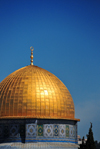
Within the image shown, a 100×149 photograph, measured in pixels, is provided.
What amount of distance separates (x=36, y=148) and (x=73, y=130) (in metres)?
5.65

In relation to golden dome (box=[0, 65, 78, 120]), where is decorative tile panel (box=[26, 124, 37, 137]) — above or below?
below

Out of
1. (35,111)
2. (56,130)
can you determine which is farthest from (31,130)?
(56,130)

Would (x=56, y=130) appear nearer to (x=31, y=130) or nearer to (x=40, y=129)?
(x=40, y=129)

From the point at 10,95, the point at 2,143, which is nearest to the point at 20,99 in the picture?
the point at 10,95

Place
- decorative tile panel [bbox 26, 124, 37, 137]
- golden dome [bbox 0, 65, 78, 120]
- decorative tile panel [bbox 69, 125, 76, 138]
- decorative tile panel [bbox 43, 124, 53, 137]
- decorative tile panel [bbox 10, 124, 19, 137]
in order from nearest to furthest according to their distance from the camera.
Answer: decorative tile panel [bbox 26, 124, 37, 137] < decorative tile panel [bbox 10, 124, 19, 137] < decorative tile panel [bbox 43, 124, 53, 137] < golden dome [bbox 0, 65, 78, 120] < decorative tile panel [bbox 69, 125, 76, 138]

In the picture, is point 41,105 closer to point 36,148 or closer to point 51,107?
point 51,107

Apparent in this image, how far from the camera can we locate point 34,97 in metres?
51.5

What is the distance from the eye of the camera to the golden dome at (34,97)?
5122 cm

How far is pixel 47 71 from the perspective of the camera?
182 ft

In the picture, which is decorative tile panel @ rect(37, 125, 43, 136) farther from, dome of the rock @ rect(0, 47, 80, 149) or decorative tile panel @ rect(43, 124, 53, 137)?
decorative tile panel @ rect(43, 124, 53, 137)

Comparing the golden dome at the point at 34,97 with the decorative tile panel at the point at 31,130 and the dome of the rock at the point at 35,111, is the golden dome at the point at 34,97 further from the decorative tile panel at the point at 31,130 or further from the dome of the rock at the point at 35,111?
the decorative tile panel at the point at 31,130

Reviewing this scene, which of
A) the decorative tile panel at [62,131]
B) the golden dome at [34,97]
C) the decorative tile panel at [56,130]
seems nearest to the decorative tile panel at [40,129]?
the golden dome at [34,97]

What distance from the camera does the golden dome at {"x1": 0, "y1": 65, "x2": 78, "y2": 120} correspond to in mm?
51219

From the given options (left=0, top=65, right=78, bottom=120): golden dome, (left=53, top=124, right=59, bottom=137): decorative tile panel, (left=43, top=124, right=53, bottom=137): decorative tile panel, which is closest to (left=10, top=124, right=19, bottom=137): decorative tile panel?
(left=0, top=65, right=78, bottom=120): golden dome
